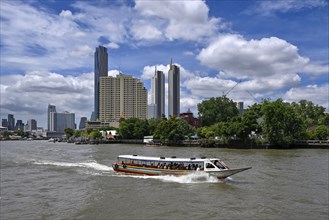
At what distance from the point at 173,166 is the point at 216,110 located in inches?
4595

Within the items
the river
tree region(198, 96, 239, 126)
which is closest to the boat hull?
the river

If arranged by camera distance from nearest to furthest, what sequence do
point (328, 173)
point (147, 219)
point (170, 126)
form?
point (147, 219) → point (328, 173) → point (170, 126)

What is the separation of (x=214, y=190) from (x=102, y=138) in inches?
5305

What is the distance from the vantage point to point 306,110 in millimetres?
126062

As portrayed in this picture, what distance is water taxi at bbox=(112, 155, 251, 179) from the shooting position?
31.6m

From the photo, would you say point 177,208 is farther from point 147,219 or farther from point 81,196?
point 81,196

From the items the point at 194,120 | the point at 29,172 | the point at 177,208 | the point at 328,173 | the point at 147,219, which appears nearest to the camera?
the point at 147,219

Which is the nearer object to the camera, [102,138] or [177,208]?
[177,208]

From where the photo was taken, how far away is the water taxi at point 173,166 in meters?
31.6

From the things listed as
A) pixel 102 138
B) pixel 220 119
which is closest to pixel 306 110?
pixel 220 119

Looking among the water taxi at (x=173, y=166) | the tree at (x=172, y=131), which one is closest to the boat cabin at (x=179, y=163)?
the water taxi at (x=173, y=166)

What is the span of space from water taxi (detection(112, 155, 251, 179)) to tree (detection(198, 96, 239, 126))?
111 m

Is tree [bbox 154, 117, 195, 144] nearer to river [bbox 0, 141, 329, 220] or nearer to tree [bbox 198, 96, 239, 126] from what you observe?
tree [bbox 198, 96, 239, 126]

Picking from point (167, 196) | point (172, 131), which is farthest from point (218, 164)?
point (172, 131)
